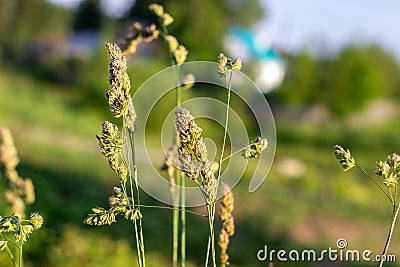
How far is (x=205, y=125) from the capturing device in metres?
17.8

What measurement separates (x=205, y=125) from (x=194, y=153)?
16947 mm

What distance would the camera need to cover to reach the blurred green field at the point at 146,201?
4047 mm

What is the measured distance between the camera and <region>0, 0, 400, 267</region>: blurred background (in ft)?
19.3

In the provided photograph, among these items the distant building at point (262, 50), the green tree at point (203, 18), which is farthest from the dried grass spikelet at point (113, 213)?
the distant building at point (262, 50)

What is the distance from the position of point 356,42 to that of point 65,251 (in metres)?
25.5

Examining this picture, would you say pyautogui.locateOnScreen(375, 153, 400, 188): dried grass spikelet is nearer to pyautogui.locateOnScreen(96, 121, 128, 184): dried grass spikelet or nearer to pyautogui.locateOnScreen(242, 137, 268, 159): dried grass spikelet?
pyautogui.locateOnScreen(242, 137, 268, 159): dried grass spikelet

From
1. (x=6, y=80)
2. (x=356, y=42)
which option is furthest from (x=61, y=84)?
(x=356, y=42)

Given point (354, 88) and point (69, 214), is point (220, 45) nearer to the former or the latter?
point (354, 88)

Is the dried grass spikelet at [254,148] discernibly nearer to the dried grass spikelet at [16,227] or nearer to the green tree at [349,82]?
the dried grass spikelet at [16,227]

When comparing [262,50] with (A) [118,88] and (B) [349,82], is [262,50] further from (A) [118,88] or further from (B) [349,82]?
(A) [118,88]

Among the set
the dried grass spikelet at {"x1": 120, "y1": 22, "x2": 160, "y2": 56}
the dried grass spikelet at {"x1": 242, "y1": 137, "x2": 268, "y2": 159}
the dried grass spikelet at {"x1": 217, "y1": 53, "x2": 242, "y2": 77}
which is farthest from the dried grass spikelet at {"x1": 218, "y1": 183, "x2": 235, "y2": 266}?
the dried grass spikelet at {"x1": 120, "y1": 22, "x2": 160, "y2": 56}

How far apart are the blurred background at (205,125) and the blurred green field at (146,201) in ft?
0.08

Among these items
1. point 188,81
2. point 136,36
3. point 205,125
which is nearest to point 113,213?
point 188,81

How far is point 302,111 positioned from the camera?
24.4 meters
